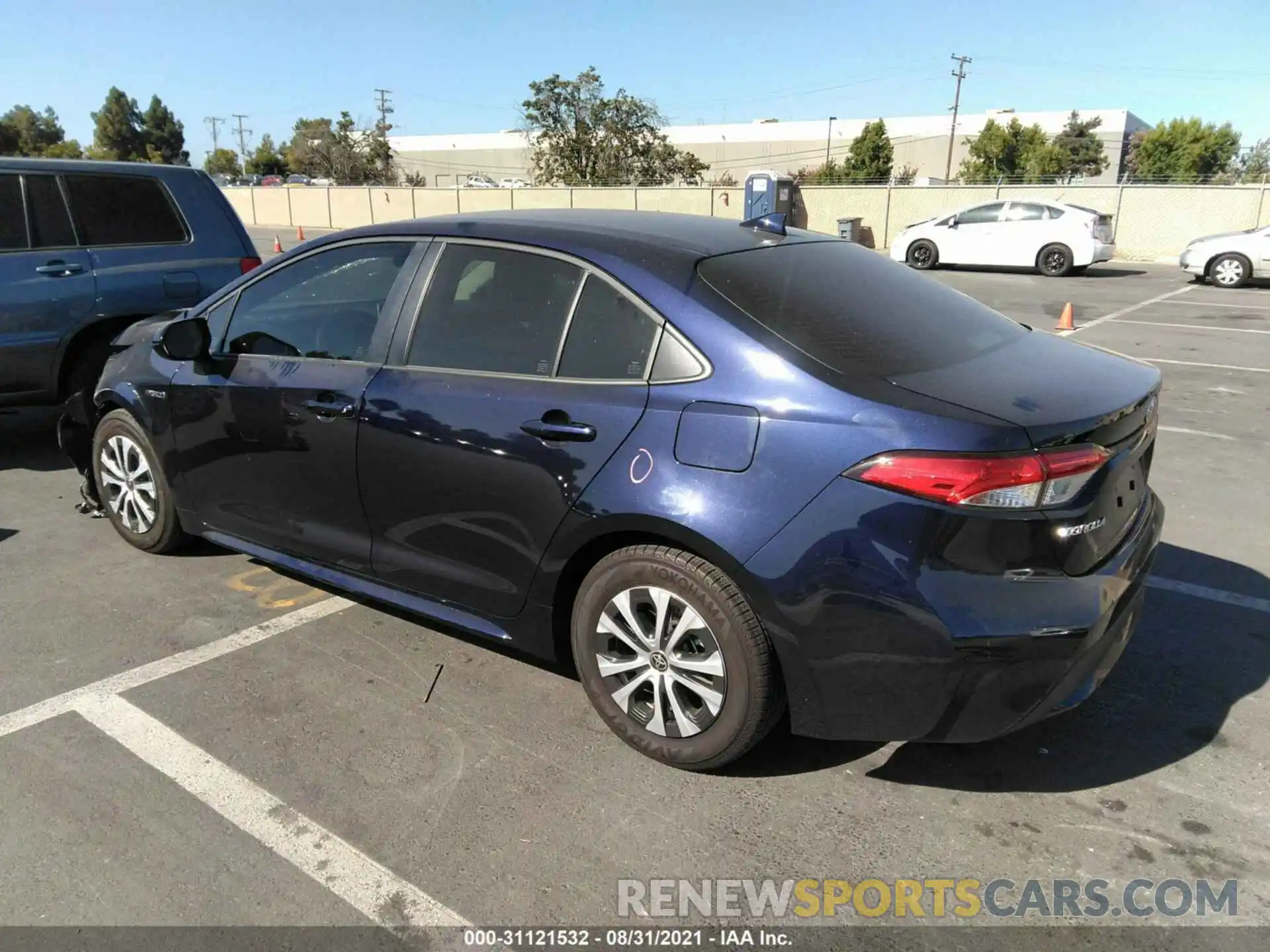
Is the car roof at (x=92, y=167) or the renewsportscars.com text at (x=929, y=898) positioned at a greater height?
the car roof at (x=92, y=167)

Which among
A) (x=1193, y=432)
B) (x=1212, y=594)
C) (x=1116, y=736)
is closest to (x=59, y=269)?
(x=1116, y=736)

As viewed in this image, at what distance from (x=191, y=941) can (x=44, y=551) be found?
10.6 ft

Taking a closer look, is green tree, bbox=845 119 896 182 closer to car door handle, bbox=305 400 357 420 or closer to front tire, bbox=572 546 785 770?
car door handle, bbox=305 400 357 420

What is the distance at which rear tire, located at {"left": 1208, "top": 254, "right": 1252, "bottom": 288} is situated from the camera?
17.2 meters

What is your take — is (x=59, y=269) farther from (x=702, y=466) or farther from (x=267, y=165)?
(x=267, y=165)

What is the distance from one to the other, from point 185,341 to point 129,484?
109cm

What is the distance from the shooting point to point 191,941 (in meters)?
2.26

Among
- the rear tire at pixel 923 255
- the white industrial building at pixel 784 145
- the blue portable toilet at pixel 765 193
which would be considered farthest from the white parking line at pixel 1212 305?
the white industrial building at pixel 784 145

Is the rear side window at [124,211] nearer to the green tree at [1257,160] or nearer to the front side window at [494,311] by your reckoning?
the front side window at [494,311]

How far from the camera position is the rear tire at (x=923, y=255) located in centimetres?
2088

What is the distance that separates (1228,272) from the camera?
17.4 metres

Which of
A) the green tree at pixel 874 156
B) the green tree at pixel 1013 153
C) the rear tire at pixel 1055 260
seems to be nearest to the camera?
the rear tire at pixel 1055 260

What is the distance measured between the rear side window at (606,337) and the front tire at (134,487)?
8.04 ft

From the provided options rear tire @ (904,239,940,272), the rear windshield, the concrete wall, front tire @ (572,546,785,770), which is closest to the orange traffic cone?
the concrete wall
